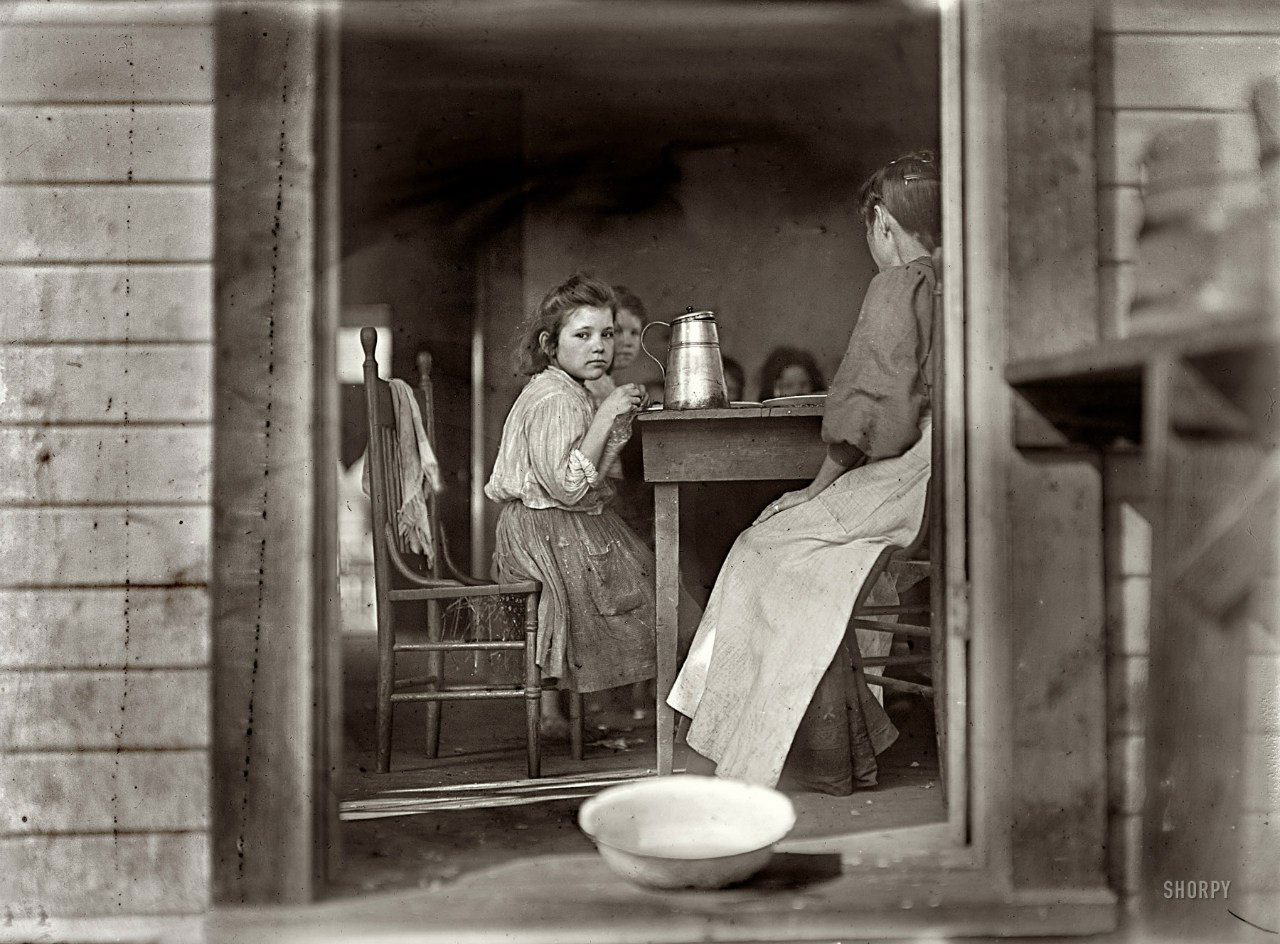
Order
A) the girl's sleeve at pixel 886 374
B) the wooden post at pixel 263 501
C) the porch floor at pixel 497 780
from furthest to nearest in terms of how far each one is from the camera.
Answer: the girl's sleeve at pixel 886 374 < the porch floor at pixel 497 780 < the wooden post at pixel 263 501

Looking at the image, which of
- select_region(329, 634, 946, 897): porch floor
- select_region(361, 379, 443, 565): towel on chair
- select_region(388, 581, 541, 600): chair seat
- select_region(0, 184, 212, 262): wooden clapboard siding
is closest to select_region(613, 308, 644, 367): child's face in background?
select_region(361, 379, 443, 565): towel on chair

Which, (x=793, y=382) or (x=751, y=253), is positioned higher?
(x=751, y=253)

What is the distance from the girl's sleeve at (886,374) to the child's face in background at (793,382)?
2.92 metres

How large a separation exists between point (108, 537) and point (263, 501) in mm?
300

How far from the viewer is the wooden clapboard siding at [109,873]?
1965mm

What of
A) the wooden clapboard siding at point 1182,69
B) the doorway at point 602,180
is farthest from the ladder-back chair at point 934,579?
the doorway at point 602,180

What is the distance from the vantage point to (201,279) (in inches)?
77.7

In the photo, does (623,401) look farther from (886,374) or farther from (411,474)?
(886,374)

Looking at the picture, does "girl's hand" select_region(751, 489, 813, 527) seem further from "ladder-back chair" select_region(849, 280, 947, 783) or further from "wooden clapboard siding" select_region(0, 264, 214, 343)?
"wooden clapboard siding" select_region(0, 264, 214, 343)

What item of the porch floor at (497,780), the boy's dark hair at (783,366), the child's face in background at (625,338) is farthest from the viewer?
the boy's dark hair at (783,366)

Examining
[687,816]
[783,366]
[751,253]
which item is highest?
[751,253]

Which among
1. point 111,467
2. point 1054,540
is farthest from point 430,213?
point 1054,540

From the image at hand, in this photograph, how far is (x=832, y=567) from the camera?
2.73 meters

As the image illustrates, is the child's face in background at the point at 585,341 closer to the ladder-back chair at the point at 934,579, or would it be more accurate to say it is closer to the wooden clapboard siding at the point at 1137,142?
the ladder-back chair at the point at 934,579
